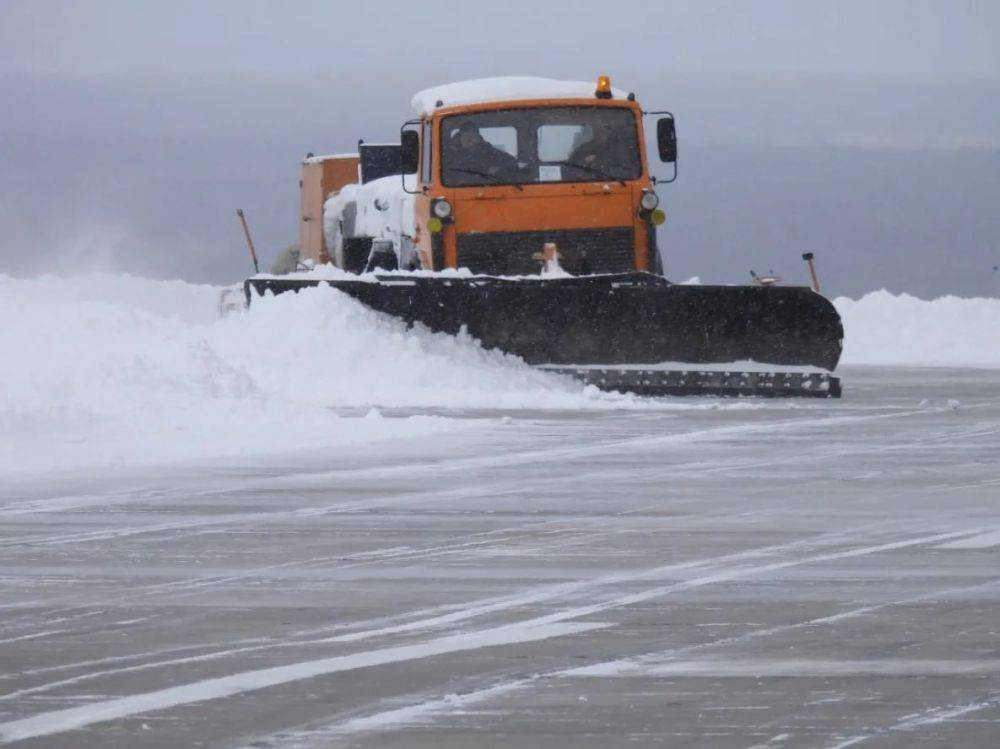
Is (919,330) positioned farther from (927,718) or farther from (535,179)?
(927,718)

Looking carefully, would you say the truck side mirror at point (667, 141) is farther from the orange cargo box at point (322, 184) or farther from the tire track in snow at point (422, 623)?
the tire track in snow at point (422, 623)

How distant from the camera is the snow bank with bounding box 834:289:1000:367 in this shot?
32.5 metres

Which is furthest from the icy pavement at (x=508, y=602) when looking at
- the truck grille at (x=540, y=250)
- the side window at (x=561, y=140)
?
the side window at (x=561, y=140)

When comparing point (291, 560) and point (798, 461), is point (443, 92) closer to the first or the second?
point (798, 461)

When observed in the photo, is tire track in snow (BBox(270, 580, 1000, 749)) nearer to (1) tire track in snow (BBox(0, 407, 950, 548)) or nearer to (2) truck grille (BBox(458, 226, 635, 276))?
(1) tire track in snow (BBox(0, 407, 950, 548))

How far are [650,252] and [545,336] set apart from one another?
1.84m

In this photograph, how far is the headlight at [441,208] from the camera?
63.5 ft

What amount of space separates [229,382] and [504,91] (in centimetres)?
479

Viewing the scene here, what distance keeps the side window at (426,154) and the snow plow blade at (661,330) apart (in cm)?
147

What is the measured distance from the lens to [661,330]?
18297mm

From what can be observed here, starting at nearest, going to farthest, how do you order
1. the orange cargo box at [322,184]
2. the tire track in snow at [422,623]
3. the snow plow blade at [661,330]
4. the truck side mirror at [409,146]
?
1. the tire track in snow at [422,623]
2. the snow plow blade at [661,330]
3. the truck side mirror at [409,146]
4. the orange cargo box at [322,184]

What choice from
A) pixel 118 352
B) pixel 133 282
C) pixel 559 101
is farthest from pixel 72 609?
pixel 133 282

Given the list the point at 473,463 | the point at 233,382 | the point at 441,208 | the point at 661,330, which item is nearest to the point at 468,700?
the point at 473,463

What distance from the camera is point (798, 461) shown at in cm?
1256
